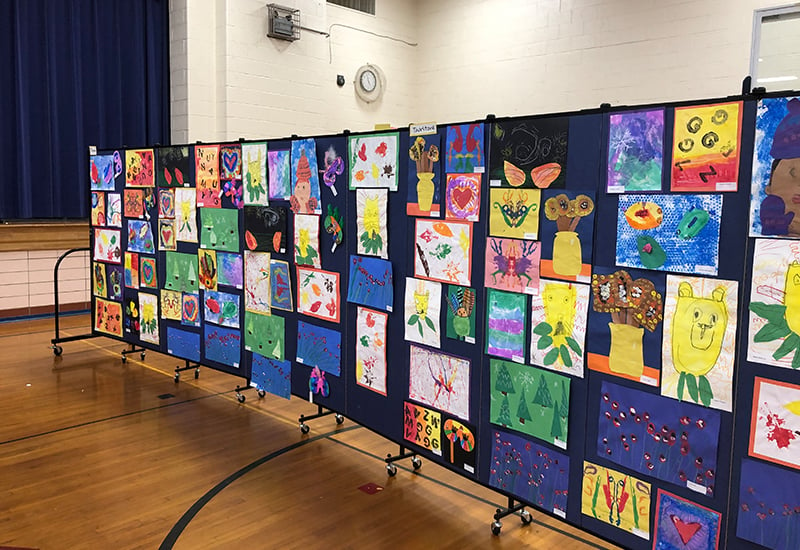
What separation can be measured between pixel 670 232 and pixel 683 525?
0.95 metres

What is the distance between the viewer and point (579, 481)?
243 centimetres

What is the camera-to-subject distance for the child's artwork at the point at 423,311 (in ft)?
9.78

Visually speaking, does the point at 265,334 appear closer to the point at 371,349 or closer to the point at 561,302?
the point at 371,349

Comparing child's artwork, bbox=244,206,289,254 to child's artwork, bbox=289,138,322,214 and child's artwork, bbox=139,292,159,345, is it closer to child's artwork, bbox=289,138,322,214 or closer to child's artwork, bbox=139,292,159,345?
child's artwork, bbox=289,138,322,214

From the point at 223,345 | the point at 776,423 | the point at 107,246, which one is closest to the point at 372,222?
the point at 223,345

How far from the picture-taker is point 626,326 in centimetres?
227

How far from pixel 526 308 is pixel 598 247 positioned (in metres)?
0.41

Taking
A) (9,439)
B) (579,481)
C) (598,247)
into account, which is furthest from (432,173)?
(9,439)

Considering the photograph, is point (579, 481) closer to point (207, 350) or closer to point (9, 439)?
point (207, 350)

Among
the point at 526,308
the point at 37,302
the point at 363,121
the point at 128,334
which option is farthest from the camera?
the point at 363,121

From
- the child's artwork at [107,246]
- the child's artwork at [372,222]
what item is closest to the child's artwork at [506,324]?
the child's artwork at [372,222]

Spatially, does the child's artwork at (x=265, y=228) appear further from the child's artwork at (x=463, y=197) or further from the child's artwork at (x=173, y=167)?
the child's artwork at (x=463, y=197)

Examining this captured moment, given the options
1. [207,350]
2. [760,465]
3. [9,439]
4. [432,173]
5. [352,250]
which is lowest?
[9,439]

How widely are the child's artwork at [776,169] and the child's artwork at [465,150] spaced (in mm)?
1069
